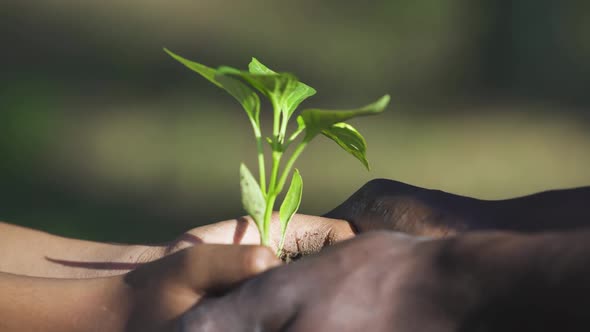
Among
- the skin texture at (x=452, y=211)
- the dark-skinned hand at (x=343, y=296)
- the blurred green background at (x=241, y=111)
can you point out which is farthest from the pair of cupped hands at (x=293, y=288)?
the blurred green background at (x=241, y=111)

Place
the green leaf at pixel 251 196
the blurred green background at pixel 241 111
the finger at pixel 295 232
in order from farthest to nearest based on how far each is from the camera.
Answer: the blurred green background at pixel 241 111
the finger at pixel 295 232
the green leaf at pixel 251 196

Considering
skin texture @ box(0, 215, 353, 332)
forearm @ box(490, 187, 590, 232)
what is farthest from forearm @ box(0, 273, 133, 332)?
Answer: forearm @ box(490, 187, 590, 232)

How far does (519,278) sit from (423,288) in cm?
4

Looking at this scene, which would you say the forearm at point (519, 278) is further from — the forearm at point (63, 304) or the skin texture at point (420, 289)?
the forearm at point (63, 304)

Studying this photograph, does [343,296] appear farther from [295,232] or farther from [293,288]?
[295,232]

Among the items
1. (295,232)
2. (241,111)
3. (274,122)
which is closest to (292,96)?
(274,122)

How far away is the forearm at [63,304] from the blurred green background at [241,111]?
32.0 inches

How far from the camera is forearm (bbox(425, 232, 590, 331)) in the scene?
28cm

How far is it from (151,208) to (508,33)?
2.64 feet

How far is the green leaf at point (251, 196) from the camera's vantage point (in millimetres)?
382

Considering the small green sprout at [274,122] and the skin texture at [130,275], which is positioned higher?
the small green sprout at [274,122]

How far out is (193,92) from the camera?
143 cm

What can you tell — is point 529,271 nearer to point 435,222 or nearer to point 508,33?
point 435,222

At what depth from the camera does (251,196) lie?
1.27ft
